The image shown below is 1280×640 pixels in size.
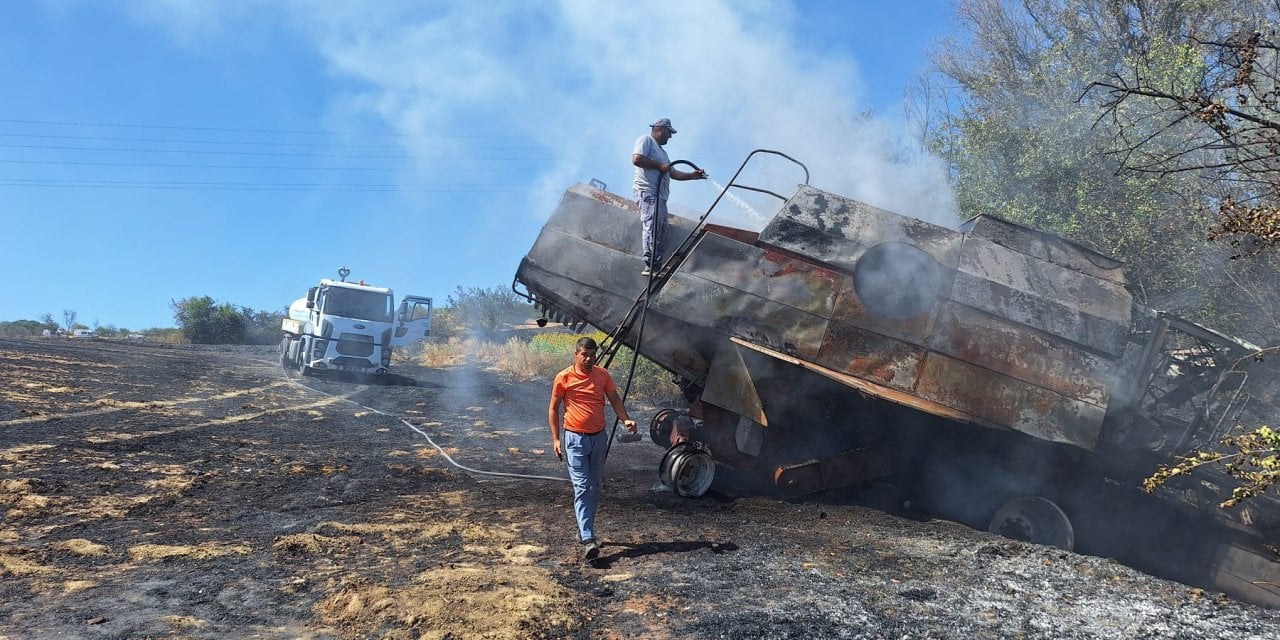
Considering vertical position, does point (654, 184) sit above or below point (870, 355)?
above

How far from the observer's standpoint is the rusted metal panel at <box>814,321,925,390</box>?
7199 mm

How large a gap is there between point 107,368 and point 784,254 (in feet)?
53.0

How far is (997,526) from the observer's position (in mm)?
7262

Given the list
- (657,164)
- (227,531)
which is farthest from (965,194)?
(227,531)

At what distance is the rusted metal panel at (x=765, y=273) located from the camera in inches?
292

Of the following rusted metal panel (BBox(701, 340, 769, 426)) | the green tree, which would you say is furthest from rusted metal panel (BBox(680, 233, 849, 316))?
the green tree

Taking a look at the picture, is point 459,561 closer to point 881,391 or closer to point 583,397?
point 583,397

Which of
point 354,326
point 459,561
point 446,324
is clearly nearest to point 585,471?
point 459,561

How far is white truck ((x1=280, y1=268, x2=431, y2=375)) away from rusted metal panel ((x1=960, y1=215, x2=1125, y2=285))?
15.4 m

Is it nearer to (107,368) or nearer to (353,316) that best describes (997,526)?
(353,316)

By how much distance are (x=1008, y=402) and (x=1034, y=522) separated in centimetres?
116

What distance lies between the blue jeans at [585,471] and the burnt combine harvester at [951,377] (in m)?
1.62

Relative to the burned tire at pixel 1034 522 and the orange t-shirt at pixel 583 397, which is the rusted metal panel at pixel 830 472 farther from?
the orange t-shirt at pixel 583 397

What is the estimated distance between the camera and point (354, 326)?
762 inches
